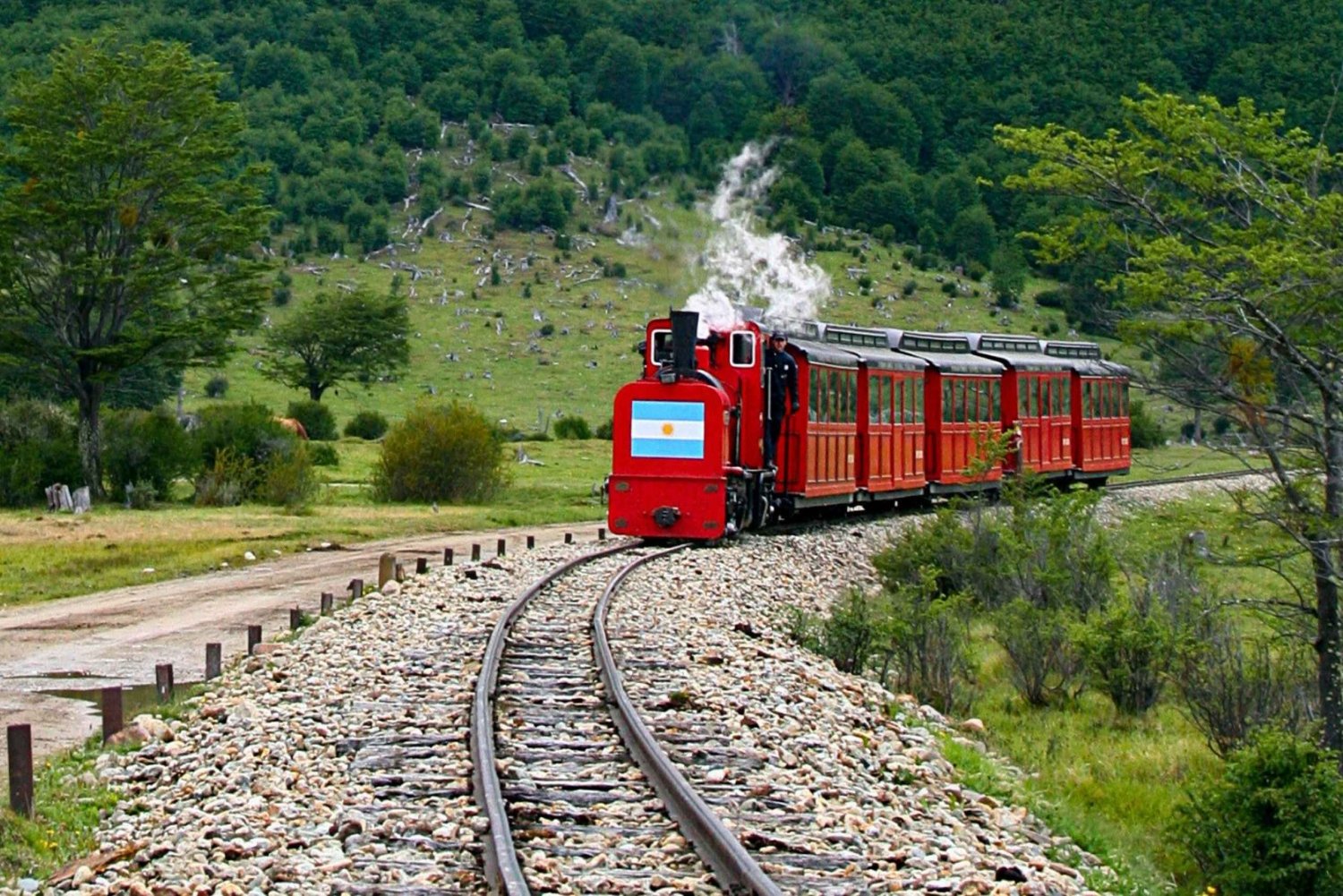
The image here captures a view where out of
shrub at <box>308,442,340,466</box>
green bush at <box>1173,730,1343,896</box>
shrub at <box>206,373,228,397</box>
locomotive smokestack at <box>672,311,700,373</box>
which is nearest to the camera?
green bush at <box>1173,730,1343,896</box>

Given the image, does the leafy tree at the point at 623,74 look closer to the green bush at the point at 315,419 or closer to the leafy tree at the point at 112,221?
the green bush at the point at 315,419

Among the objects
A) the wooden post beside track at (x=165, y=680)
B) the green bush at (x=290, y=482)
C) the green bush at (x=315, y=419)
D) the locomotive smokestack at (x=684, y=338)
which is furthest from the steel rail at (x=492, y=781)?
the green bush at (x=315, y=419)

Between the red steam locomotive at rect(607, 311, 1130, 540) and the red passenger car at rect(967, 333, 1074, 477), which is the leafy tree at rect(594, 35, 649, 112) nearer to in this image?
the red steam locomotive at rect(607, 311, 1130, 540)

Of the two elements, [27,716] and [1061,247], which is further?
[1061,247]

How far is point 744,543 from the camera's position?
25156 millimetres

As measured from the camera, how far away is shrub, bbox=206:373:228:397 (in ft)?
251

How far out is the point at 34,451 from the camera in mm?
38938

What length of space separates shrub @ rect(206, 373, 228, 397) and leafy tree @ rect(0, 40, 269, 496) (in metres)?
34.3

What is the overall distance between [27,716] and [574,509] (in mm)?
23815

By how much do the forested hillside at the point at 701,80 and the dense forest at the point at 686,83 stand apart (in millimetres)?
289

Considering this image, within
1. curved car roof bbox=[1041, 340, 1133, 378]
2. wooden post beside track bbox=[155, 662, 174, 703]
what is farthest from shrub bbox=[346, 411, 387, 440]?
wooden post beside track bbox=[155, 662, 174, 703]

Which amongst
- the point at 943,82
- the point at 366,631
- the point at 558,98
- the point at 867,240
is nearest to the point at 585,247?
the point at 867,240

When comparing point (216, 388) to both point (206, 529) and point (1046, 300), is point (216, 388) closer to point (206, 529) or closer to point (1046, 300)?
point (206, 529)

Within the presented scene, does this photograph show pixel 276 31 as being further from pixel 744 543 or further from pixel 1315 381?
pixel 1315 381
